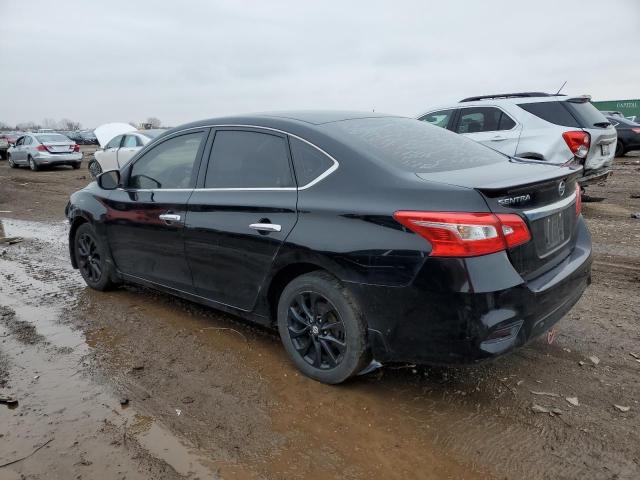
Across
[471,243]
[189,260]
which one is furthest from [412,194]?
[189,260]

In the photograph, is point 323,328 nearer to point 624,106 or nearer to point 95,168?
point 95,168

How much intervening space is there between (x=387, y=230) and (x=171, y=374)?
181cm

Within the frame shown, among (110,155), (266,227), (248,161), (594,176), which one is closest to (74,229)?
(248,161)

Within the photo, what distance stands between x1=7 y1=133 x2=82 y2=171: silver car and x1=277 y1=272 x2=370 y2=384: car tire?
64.0ft

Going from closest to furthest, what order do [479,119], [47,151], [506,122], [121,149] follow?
[506,122] < [479,119] < [121,149] < [47,151]

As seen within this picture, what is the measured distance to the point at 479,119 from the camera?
27.4 feet

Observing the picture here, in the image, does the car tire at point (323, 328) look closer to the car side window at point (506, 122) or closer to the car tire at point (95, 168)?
the car side window at point (506, 122)

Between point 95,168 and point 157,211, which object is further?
point 95,168

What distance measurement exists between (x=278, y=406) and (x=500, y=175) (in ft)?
6.05

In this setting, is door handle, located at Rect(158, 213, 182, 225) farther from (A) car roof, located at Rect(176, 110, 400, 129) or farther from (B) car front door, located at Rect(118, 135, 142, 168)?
(B) car front door, located at Rect(118, 135, 142, 168)

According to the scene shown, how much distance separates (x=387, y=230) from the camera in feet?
8.80

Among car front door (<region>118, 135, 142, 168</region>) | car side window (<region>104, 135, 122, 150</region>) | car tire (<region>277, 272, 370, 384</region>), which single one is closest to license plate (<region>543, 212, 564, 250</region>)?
car tire (<region>277, 272, 370, 384</region>)

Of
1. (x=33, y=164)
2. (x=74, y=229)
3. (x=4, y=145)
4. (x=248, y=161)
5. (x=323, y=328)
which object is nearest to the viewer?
(x=323, y=328)

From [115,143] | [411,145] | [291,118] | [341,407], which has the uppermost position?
[291,118]
